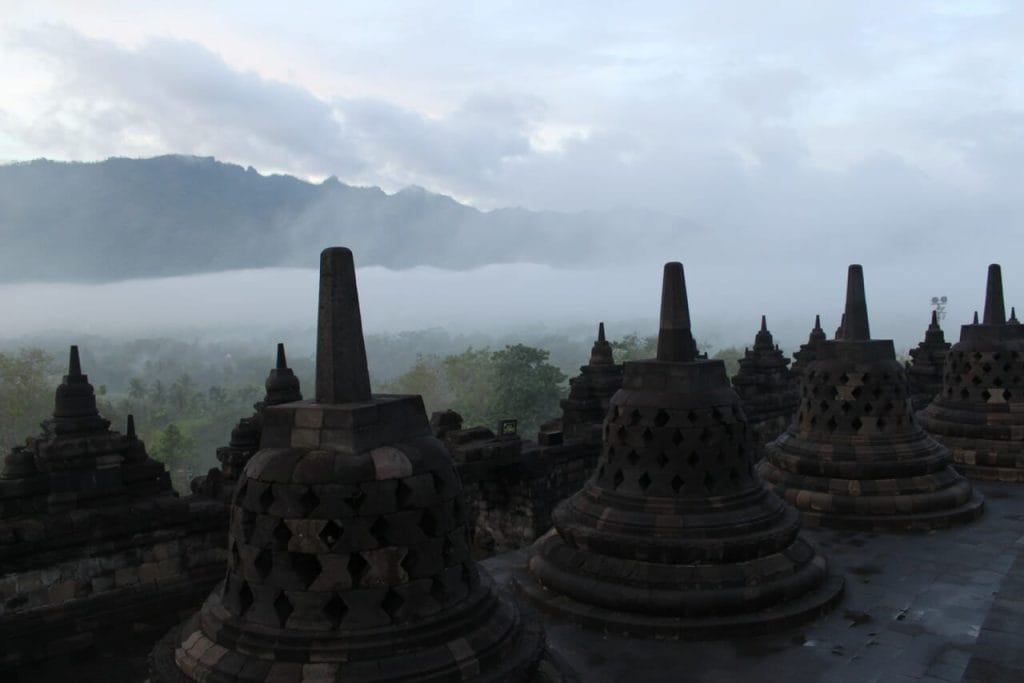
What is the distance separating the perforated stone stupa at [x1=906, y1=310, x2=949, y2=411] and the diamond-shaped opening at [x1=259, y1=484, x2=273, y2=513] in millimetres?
21547

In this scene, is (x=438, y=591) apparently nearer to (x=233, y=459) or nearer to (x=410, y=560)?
(x=410, y=560)

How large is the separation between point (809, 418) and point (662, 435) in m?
5.46

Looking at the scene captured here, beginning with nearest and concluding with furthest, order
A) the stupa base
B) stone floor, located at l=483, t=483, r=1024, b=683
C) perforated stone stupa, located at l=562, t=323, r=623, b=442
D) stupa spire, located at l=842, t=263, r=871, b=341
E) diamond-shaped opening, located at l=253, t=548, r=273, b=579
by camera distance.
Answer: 1. diamond-shaped opening, located at l=253, t=548, r=273, b=579
2. stone floor, located at l=483, t=483, r=1024, b=683
3. the stupa base
4. stupa spire, located at l=842, t=263, r=871, b=341
5. perforated stone stupa, located at l=562, t=323, r=623, b=442

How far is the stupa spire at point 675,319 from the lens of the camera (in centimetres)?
897

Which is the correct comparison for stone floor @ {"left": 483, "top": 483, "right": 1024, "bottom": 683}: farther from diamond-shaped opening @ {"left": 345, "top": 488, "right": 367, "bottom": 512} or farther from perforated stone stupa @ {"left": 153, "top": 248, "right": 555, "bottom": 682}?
diamond-shaped opening @ {"left": 345, "top": 488, "right": 367, "bottom": 512}

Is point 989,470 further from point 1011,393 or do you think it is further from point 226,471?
point 226,471

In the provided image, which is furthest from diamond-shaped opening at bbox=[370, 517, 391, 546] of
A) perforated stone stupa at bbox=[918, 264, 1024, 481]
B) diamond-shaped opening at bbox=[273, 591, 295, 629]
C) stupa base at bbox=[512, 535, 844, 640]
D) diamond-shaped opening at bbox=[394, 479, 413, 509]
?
perforated stone stupa at bbox=[918, 264, 1024, 481]

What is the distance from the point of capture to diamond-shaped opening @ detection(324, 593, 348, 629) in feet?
16.1

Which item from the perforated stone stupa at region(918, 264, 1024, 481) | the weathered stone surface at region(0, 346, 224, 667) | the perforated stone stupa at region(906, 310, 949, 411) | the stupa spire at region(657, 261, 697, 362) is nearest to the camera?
the stupa spire at region(657, 261, 697, 362)

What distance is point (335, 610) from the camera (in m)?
4.94

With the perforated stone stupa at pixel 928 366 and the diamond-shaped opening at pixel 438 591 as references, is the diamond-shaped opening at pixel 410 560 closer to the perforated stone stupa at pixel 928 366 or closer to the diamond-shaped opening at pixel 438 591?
the diamond-shaped opening at pixel 438 591

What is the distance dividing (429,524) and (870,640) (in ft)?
17.0

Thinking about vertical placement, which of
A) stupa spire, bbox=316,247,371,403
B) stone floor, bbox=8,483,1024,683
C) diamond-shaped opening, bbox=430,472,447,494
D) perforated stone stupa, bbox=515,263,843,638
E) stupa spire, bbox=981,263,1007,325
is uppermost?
stupa spire, bbox=981,263,1007,325

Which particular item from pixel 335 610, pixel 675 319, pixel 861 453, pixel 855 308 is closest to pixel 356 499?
pixel 335 610
